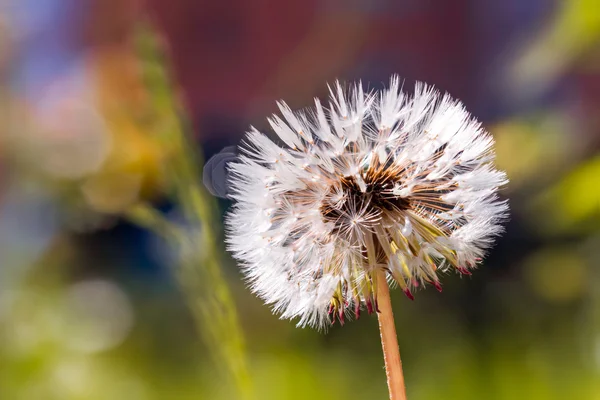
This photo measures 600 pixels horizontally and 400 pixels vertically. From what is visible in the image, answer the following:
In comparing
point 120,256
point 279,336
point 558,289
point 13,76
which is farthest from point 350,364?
point 13,76

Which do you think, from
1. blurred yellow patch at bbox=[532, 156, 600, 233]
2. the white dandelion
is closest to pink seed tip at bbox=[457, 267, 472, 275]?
the white dandelion

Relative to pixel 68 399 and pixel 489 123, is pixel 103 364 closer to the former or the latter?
pixel 68 399

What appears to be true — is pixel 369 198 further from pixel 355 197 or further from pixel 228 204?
pixel 228 204

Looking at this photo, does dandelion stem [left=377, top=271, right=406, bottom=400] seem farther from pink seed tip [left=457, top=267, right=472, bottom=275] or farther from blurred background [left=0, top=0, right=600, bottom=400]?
blurred background [left=0, top=0, right=600, bottom=400]

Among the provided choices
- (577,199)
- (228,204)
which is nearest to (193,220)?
(577,199)

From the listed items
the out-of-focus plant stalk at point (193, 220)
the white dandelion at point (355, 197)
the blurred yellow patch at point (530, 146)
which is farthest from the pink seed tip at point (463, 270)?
the blurred yellow patch at point (530, 146)

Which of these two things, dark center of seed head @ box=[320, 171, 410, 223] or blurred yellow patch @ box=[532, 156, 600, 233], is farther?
blurred yellow patch @ box=[532, 156, 600, 233]

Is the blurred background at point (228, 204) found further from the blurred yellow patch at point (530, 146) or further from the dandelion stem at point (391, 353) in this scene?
the dandelion stem at point (391, 353)
